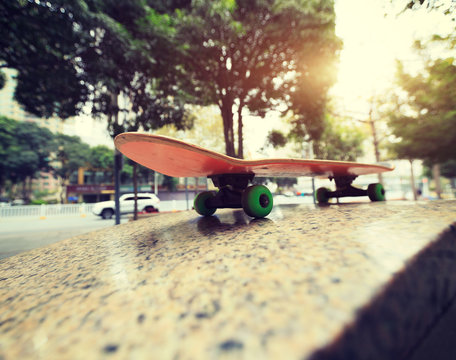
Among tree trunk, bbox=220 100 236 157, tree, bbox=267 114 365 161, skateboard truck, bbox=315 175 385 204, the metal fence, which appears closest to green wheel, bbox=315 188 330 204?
skateboard truck, bbox=315 175 385 204

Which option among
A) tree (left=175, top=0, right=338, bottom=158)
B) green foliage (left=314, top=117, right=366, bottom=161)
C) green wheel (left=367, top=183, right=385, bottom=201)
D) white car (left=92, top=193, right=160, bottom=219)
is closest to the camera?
green wheel (left=367, top=183, right=385, bottom=201)

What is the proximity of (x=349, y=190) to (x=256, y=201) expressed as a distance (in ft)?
6.61

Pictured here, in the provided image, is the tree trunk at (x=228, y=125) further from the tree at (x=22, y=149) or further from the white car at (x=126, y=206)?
the tree at (x=22, y=149)

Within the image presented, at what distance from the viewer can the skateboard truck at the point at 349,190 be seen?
2809 mm

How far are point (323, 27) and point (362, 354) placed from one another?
834 cm

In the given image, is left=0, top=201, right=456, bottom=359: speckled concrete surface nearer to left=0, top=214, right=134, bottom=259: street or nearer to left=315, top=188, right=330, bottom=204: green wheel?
left=315, top=188, right=330, bottom=204: green wheel

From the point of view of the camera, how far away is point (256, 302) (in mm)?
456

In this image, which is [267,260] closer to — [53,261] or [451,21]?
[53,261]

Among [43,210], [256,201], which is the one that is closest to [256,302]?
[256,201]

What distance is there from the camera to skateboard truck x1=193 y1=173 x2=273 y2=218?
1.51 meters

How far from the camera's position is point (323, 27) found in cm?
664

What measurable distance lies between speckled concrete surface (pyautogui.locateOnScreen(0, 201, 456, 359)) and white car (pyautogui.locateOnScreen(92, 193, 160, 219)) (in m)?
13.7

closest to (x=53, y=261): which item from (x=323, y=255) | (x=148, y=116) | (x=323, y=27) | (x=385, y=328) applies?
(x=323, y=255)

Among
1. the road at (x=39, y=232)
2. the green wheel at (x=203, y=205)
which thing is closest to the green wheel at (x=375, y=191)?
the green wheel at (x=203, y=205)
